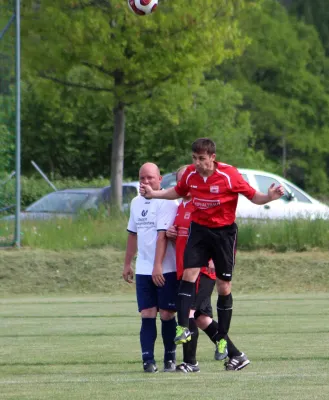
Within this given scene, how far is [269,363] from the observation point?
31.0 ft

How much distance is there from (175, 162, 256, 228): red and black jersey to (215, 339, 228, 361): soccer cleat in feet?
3.14

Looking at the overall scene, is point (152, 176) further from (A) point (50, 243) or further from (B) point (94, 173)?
(B) point (94, 173)

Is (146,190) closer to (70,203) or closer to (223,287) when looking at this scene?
(223,287)

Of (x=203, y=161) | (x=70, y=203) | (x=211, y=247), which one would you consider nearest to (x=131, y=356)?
(x=211, y=247)

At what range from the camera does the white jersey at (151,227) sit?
365 inches

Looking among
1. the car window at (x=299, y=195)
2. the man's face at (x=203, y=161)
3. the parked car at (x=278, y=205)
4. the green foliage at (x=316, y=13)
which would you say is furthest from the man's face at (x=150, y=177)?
the green foliage at (x=316, y=13)

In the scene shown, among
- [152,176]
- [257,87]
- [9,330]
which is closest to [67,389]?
[152,176]

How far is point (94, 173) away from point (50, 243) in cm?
2527

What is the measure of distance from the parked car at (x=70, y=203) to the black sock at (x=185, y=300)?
14.0 m

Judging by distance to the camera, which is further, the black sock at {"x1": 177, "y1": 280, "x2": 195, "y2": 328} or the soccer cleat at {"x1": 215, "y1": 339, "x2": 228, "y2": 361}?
the soccer cleat at {"x1": 215, "y1": 339, "x2": 228, "y2": 361}

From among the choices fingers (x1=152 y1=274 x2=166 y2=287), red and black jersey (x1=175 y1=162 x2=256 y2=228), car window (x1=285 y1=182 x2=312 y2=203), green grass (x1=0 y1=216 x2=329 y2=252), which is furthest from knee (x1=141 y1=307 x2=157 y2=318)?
car window (x1=285 y1=182 x2=312 y2=203)

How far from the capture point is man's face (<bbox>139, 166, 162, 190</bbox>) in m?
9.16

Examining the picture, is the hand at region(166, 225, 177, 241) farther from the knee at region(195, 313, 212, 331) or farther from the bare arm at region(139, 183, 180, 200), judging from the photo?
the knee at region(195, 313, 212, 331)

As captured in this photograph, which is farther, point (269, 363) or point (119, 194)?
point (119, 194)
